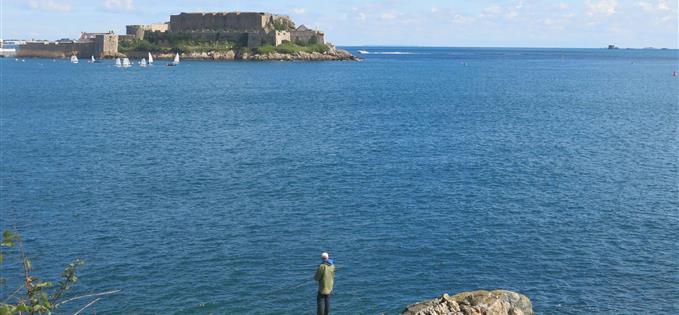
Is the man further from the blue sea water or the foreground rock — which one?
the blue sea water

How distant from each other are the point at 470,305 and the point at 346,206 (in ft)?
62.0

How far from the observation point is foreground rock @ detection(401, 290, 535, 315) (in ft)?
66.1

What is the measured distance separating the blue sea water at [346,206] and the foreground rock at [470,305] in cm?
501

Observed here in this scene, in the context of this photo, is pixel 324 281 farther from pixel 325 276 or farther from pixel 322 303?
pixel 322 303

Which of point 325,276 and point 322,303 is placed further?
point 322,303

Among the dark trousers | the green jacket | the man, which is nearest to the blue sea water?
the dark trousers

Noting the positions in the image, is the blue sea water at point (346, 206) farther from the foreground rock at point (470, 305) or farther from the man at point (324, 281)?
the foreground rock at point (470, 305)

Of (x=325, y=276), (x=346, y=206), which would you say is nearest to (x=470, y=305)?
(x=325, y=276)

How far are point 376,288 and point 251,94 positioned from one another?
83.5 meters

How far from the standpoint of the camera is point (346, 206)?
129ft

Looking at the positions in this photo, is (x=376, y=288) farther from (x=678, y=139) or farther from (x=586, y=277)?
(x=678, y=139)

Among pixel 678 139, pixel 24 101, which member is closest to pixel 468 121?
pixel 678 139

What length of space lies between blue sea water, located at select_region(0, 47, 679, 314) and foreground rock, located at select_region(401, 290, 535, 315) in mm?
5007

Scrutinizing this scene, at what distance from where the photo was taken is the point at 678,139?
212ft
